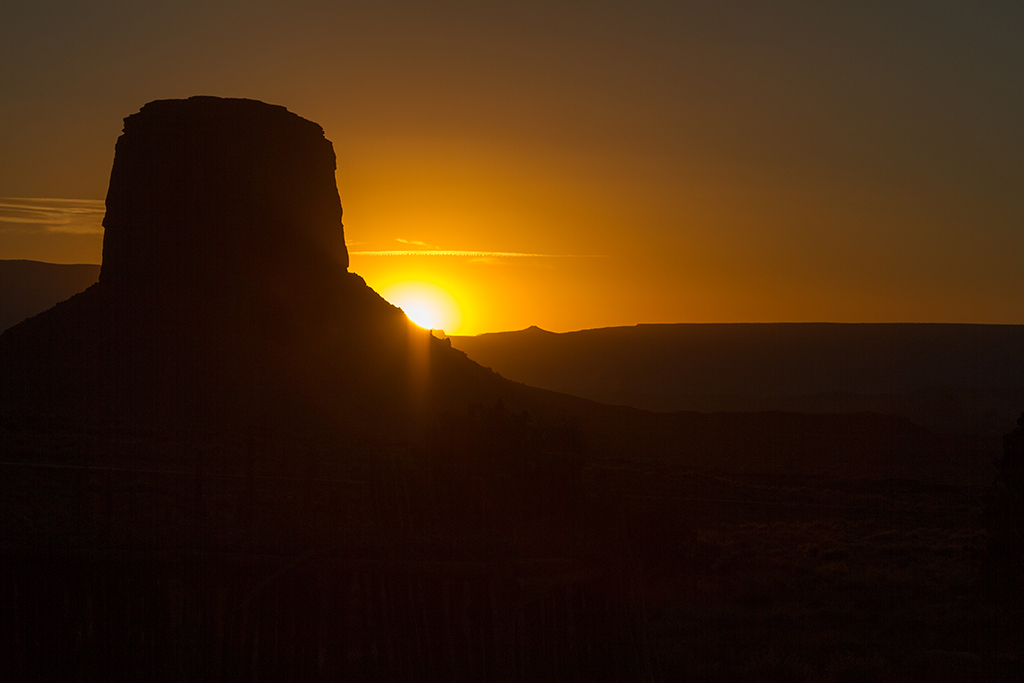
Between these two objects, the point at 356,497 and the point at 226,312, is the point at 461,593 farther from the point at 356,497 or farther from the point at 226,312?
the point at 226,312

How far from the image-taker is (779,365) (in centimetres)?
15075

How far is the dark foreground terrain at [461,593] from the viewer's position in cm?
630

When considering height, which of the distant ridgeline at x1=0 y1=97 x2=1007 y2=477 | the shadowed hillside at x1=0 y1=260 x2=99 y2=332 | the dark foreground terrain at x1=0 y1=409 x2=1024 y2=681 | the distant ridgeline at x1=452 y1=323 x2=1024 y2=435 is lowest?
the dark foreground terrain at x1=0 y1=409 x2=1024 y2=681

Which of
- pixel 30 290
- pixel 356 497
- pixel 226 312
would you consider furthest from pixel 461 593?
pixel 30 290

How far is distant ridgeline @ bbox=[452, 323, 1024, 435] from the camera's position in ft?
398

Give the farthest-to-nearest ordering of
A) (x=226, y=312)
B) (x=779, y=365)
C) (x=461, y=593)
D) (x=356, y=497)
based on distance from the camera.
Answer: (x=779, y=365)
(x=226, y=312)
(x=356, y=497)
(x=461, y=593)

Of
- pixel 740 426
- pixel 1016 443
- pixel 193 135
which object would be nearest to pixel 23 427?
pixel 193 135

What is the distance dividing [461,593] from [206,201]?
1519 inches

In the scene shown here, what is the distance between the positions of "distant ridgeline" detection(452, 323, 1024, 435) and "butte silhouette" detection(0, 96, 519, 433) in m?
78.3

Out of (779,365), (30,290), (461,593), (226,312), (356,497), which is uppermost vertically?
(30,290)

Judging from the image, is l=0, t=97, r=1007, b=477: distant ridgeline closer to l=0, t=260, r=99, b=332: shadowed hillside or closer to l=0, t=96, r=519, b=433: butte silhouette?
l=0, t=96, r=519, b=433: butte silhouette

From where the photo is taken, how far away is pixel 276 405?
35781mm

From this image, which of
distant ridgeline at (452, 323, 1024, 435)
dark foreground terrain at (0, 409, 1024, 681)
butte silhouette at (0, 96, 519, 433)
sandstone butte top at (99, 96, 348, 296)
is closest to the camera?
dark foreground terrain at (0, 409, 1024, 681)

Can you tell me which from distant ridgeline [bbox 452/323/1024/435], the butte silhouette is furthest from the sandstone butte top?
distant ridgeline [bbox 452/323/1024/435]
